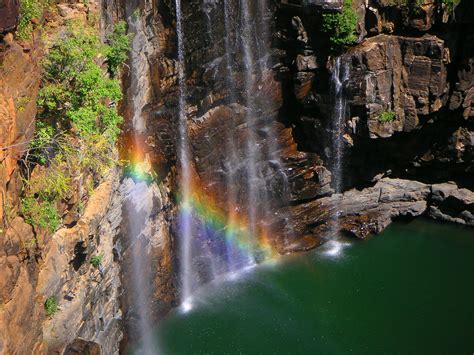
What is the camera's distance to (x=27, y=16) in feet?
36.8

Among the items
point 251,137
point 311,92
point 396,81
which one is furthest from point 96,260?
point 396,81

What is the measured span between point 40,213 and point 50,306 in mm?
1962

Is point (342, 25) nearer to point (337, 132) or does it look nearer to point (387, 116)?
point (387, 116)

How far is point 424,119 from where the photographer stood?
1938 cm

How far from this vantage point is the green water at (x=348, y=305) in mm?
16188

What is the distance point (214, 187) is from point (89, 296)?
6.15m

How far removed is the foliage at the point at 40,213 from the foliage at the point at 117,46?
13.8 feet

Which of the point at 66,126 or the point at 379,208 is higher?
the point at 66,126

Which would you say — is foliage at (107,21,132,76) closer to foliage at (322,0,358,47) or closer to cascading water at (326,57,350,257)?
foliage at (322,0,358,47)

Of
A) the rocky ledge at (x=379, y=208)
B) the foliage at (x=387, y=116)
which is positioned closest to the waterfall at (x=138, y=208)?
the rocky ledge at (x=379, y=208)

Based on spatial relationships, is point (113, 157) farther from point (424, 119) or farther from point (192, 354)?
point (424, 119)

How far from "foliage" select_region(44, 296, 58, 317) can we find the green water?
4918mm

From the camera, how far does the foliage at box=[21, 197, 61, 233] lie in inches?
424

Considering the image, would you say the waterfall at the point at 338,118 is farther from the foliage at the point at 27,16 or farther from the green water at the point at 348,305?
the foliage at the point at 27,16
